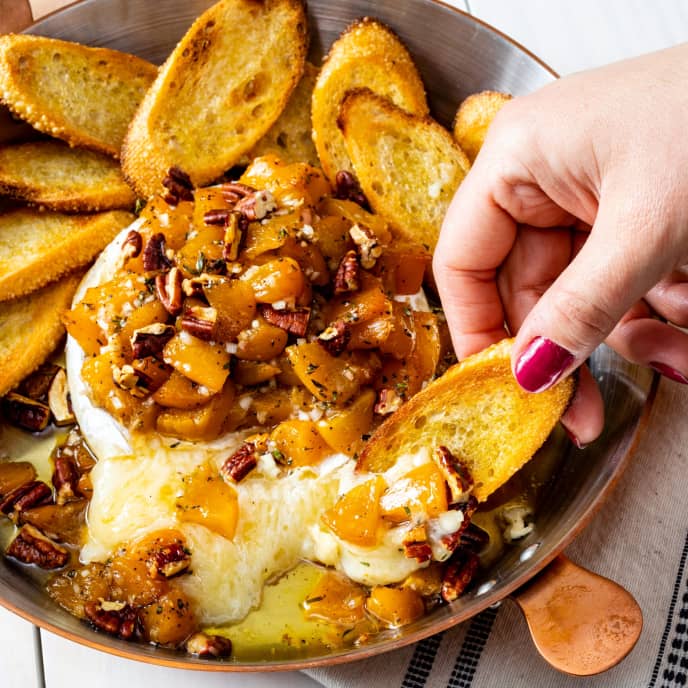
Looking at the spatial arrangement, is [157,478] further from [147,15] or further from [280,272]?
[147,15]

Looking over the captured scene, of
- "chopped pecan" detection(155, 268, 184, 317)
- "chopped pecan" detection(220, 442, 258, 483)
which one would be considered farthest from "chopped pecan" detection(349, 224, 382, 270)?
"chopped pecan" detection(220, 442, 258, 483)

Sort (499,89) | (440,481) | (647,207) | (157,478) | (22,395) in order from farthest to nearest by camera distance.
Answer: (499,89), (22,395), (157,478), (440,481), (647,207)

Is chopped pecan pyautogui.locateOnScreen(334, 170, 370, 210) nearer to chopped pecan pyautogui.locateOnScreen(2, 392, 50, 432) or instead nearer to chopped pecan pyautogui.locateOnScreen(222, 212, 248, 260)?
chopped pecan pyautogui.locateOnScreen(222, 212, 248, 260)

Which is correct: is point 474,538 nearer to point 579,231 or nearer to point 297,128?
point 579,231

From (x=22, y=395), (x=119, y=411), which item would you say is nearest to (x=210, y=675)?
(x=119, y=411)

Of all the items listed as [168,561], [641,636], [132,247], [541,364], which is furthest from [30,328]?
[641,636]

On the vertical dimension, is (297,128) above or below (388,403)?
above

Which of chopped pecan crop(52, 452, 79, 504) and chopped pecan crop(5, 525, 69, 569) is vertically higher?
chopped pecan crop(52, 452, 79, 504)
